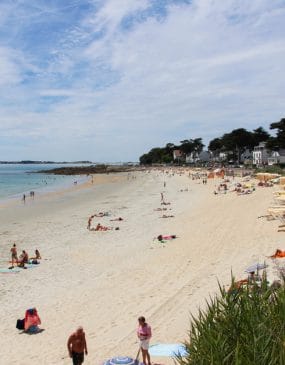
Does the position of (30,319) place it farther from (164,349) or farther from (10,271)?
(10,271)

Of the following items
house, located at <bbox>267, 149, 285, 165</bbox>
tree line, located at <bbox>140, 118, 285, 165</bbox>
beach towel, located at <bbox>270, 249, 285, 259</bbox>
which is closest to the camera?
beach towel, located at <bbox>270, 249, 285, 259</bbox>

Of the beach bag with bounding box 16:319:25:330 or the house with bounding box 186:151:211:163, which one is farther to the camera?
the house with bounding box 186:151:211:163

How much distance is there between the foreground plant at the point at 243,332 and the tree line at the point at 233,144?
67.9m

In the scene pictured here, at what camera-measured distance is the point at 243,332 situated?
483cm

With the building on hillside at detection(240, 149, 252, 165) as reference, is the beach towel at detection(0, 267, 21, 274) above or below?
→ below

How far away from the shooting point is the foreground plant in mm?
4363

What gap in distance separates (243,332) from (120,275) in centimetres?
1228

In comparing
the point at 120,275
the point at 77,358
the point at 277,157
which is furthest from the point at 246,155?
the point at 77,358

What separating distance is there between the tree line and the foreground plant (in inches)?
2675

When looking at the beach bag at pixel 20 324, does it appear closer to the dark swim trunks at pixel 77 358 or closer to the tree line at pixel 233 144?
the dark swim trunks at pixel 77 358

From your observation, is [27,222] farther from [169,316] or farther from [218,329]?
[218,329]

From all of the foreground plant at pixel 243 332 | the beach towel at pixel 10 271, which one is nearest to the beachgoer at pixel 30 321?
the beach towel at pixel 10 271

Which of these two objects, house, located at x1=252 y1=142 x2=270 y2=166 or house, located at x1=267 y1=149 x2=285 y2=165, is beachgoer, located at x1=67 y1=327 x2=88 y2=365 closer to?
house, located at x1=267 y1=149 x2=285 y2=165

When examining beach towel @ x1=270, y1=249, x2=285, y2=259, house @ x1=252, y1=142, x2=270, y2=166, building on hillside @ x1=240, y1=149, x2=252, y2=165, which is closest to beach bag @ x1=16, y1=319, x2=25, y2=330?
beach towel @ x1=270, y1=249, x2=285, y2=259
